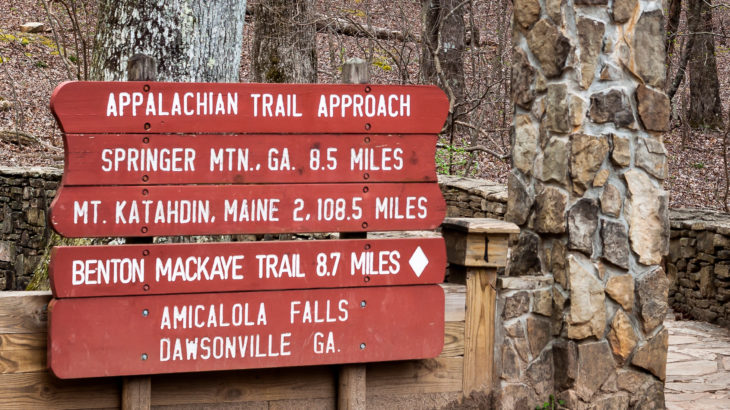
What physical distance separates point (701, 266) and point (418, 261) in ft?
17.5

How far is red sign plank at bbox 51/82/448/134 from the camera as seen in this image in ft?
13.3

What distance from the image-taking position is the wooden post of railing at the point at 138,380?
4172 mm

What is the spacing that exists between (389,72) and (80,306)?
15325 mm

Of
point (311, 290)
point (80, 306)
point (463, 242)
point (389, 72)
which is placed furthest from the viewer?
point (389, 72)

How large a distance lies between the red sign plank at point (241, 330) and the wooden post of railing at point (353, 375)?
0.10 metres

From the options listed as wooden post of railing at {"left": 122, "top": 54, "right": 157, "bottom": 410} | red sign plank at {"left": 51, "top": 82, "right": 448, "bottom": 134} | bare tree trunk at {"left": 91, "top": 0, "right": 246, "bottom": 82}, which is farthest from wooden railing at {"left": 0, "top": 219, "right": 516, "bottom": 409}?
bare tree trunk at {"left": 91, "top": 0, "right": 246, "bottom": 82}

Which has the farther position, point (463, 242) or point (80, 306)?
point (463, 242)

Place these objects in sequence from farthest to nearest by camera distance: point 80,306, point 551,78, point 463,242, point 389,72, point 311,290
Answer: point 389,72, point 551,78, point 463,242, point 311,290, point 80,306

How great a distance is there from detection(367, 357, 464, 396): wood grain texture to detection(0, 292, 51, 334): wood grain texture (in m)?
1.61

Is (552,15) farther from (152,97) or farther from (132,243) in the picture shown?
(132,243)

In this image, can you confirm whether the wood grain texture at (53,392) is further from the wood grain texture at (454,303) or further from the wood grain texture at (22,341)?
the wood grain texture at (454,303)

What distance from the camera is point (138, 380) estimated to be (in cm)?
420

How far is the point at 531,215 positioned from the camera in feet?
17.4

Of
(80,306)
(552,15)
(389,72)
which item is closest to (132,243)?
(80,306)
